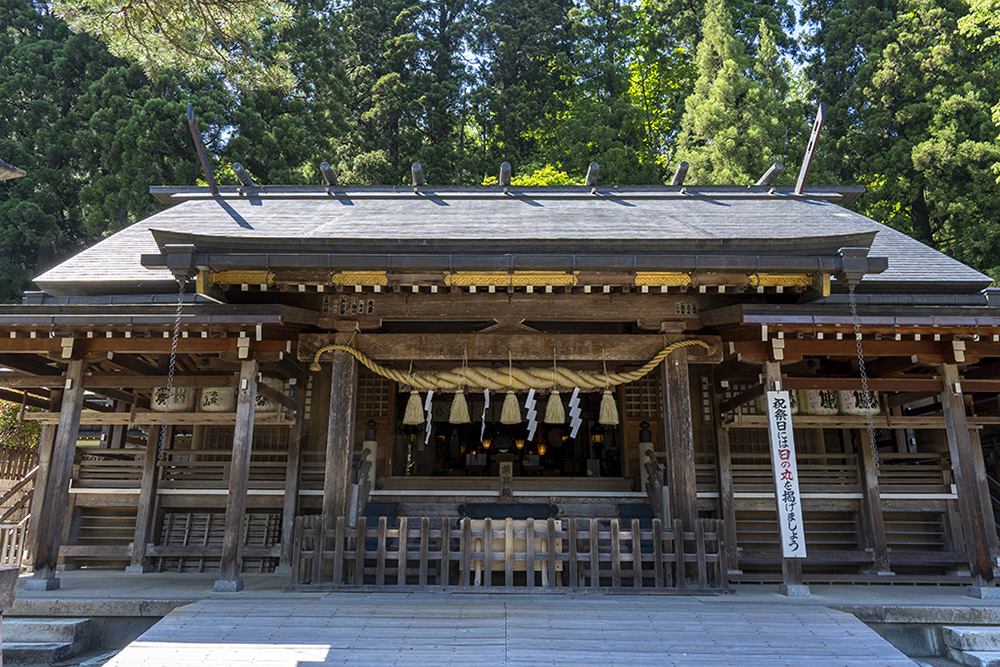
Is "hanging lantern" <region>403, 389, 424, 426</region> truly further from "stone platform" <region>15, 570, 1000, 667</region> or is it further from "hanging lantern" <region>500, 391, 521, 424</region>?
"stone platform" <region>15, 570, 1000, 667</region>

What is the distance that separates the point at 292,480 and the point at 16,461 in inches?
303

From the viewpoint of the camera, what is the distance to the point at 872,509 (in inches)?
365

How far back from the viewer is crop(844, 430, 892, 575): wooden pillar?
9070 millimetres

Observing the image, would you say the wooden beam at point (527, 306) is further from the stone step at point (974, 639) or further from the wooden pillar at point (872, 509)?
the stone step at point (974, 639)

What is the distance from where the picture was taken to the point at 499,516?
365 inches

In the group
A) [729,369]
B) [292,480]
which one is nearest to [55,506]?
[292,480]

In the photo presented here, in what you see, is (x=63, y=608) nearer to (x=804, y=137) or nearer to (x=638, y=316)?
(x=638, y=316)

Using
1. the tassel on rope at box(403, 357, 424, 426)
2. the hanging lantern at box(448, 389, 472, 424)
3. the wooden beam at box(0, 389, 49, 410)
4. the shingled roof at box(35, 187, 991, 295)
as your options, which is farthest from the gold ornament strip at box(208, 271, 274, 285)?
the wooden beam at box(0, 389, 49, 410)

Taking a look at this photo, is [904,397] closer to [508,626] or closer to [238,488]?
[508,626]

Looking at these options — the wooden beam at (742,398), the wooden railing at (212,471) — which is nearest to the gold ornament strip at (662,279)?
the wooden beam at (742,398)

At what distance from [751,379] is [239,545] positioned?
7.82 metres

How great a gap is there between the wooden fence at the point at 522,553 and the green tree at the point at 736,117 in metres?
13.5

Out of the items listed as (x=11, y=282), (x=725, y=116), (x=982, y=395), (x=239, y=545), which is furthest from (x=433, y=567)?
(x=11, y=282)

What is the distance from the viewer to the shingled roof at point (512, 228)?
7.07 m
